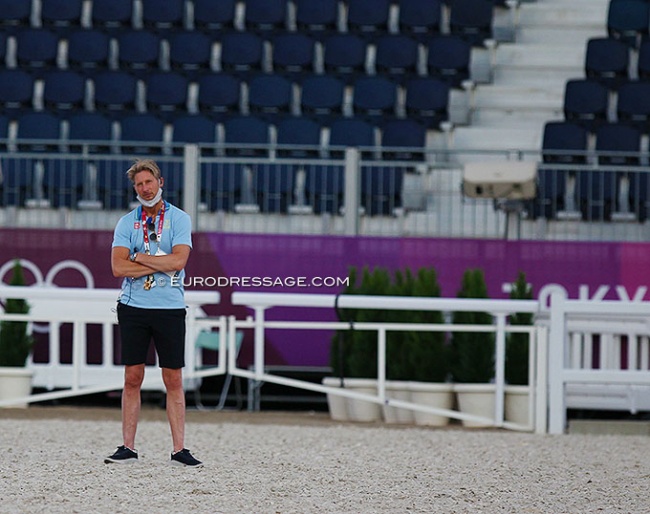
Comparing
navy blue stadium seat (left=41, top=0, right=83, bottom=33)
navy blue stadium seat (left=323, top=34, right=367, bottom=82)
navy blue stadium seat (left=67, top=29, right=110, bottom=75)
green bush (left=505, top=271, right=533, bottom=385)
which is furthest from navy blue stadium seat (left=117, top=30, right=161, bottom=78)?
green bush (left=505, top=271, right=533, bottom=385)

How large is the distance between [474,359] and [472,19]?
29.3 feet

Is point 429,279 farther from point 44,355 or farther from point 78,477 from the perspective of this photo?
point 78,477

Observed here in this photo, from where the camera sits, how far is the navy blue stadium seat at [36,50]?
20984mm

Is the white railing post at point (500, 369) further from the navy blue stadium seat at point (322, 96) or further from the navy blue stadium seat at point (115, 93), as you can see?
the navy blue stadium seat at point (115, 93)

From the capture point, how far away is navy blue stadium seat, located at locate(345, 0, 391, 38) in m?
21.4

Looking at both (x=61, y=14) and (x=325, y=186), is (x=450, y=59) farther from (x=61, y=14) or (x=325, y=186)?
(x=61, y=14)

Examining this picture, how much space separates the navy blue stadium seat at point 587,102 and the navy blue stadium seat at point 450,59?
65.4 inches

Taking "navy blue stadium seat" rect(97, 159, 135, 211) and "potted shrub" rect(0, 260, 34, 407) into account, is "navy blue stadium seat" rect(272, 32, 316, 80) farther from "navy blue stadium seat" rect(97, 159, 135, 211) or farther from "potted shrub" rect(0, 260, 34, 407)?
"potted shrub" rect(0, 260, 34, 407)

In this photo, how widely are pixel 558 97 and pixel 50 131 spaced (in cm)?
696

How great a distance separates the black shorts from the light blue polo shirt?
1.6 inches

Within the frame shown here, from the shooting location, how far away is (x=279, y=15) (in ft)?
70.5

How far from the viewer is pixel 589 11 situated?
22.2 metres

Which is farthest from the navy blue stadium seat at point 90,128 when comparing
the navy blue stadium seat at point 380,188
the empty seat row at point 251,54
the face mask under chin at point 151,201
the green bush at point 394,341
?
the face mask under chin at point 151,201

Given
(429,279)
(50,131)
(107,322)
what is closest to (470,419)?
(429,279)
